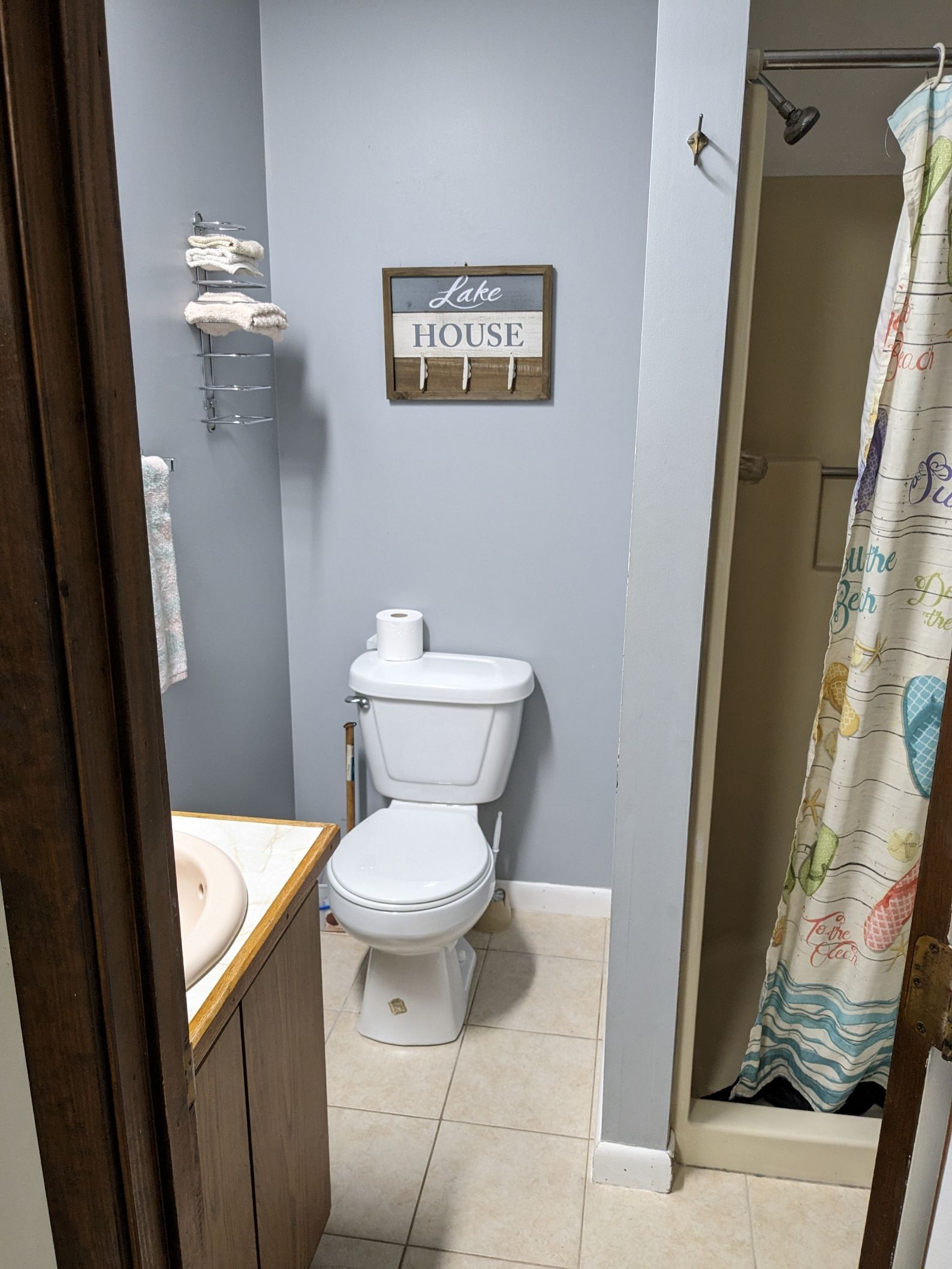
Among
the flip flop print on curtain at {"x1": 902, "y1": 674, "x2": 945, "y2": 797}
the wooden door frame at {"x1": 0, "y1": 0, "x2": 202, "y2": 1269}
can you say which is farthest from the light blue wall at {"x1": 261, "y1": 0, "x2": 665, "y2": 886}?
the wooden door frame at {"x1": 0, "y1": 0, "x2": 202, "y2": 1269}

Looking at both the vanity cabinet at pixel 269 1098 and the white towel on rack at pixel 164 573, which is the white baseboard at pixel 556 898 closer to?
the vanity cabinet at pixel 269 1098

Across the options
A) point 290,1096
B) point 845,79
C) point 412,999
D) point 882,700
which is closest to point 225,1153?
point 290,1096

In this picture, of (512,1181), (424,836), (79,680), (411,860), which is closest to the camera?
(79,680)

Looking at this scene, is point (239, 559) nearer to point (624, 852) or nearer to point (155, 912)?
point (624, 852)

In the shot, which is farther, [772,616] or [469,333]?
[469,333]

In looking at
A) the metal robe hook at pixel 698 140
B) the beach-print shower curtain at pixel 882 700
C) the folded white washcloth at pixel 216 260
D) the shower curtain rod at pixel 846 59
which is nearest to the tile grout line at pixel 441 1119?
the beach-print shower curtain at pixel 882 700

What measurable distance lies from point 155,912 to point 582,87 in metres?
2.14

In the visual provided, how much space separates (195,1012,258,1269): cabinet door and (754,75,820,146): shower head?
150cm

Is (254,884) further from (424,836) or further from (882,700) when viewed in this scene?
(882,700)

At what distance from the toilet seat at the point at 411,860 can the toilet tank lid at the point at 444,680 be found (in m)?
0.29

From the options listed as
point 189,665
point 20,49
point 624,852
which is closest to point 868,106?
point 624,852

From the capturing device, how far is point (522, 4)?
83.9 inches

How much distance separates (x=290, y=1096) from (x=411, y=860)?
29.0 inches

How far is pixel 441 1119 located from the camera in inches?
77.4
